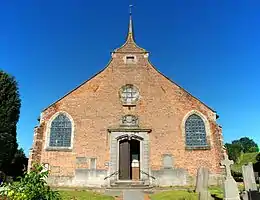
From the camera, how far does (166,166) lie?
1809 centimetres

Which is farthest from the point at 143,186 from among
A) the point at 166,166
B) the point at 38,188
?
the point at 38,188

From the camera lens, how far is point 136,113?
19375 mm

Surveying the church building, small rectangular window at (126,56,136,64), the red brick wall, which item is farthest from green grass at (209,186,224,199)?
small rectangular window at (126,56,136,64)

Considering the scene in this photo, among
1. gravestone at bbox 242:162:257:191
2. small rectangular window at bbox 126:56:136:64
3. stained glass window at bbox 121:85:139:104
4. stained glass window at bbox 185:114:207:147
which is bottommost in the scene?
gravestone at bbox 242:162:257:191

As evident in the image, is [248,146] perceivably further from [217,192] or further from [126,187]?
[217,192]

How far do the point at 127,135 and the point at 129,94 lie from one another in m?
3.24

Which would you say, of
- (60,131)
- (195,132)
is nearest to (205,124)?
(195,132)

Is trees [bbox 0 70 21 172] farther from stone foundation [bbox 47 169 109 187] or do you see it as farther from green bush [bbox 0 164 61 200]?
green bush [bbox 0 164 61 200]

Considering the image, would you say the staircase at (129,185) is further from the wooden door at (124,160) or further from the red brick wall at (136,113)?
the red brick wall at (136,113)

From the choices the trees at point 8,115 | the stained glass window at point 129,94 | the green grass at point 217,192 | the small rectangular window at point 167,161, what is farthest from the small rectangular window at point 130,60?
the green grass at point 217,192

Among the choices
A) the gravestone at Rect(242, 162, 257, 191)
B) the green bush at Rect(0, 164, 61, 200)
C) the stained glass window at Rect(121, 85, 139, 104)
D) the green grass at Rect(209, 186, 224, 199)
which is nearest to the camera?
the green bush at Rect(0, 164, 61, 200)

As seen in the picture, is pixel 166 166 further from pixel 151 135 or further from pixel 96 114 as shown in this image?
pixel 96 114

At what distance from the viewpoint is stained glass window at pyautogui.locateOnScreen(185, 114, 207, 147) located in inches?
734

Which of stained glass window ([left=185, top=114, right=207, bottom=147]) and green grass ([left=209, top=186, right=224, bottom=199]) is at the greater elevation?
A: stained glass window ([left=185, top=114, right=207, bottom=147])
